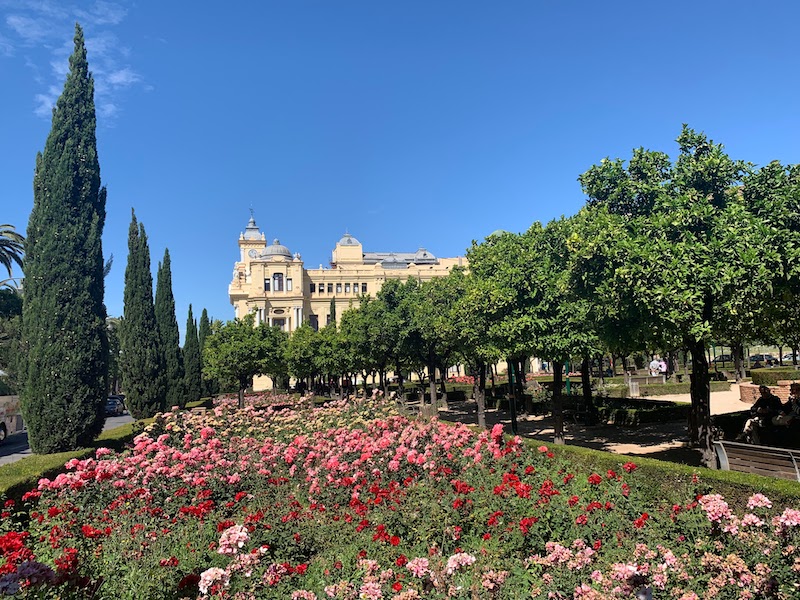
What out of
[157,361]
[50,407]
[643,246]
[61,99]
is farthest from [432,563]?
[157,361]

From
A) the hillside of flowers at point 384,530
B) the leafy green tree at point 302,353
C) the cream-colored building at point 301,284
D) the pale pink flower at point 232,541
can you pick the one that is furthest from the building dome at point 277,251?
the pale pink flower at point 232,541

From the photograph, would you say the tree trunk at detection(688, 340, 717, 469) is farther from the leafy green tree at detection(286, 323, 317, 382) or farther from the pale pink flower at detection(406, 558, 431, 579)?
the leafy green tree at detection(286, 323, 317, 382)

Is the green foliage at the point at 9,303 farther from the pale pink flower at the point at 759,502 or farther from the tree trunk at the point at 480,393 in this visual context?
the pale pink flower at the point at 759,502

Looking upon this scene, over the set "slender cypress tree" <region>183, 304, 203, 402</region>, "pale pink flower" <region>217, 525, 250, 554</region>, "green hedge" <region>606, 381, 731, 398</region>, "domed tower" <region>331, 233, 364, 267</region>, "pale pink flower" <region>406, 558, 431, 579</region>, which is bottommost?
"green hedge" <region>606, 381, 731, 398</region>

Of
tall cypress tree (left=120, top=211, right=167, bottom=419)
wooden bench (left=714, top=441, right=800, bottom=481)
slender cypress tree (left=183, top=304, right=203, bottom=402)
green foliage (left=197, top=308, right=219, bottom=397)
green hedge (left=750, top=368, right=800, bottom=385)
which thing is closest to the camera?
wooden bench (left=714, top=441, right=800, bottom=481)

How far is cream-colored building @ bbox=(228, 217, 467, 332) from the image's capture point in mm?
66938

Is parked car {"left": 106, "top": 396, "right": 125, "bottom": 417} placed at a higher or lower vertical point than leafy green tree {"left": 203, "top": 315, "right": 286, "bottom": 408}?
lower

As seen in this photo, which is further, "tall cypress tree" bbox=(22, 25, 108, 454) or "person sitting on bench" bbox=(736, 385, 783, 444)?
"tall cypress tree" bbox=(22, 25, 108, 454)

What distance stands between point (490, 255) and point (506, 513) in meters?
Answer: 9.79

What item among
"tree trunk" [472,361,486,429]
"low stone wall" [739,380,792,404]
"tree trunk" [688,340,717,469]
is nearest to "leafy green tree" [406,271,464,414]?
"tree trunk" [472,361,486,429]

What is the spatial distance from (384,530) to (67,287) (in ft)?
36.8

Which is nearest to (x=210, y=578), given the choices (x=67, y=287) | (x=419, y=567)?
(x=419, y=567)

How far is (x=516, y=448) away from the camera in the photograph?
9.13 metres

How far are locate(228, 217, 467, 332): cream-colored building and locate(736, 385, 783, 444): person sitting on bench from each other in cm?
5303
